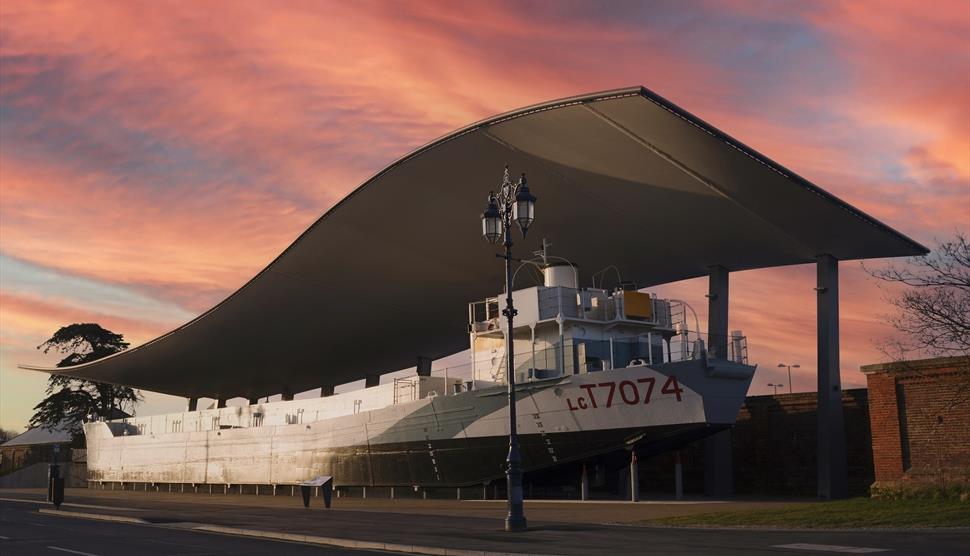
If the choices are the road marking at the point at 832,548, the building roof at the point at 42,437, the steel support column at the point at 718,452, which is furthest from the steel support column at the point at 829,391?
the building roof at the point at 42,437

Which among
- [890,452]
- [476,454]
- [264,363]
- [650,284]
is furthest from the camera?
[264,363]

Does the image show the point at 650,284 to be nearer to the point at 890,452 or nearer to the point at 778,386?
the point at 890,452

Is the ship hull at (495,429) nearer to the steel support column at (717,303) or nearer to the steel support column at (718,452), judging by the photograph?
the steel support column at (718,452)

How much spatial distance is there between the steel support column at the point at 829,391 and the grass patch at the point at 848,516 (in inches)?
416

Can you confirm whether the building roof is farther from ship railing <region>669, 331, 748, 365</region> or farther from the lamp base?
the lamp base

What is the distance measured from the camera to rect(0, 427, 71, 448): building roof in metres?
94.5

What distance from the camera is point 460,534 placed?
794 inches

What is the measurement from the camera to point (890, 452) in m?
27.3

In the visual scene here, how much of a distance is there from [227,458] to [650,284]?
1021 inches

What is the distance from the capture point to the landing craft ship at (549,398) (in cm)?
3034

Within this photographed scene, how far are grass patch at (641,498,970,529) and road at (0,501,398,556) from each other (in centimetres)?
877

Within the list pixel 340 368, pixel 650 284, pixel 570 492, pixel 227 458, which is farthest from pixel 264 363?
pixel 570 492

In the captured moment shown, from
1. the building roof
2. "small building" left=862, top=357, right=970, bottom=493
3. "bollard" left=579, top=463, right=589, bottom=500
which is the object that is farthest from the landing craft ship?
the building roof

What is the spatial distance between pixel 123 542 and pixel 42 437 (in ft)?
293
